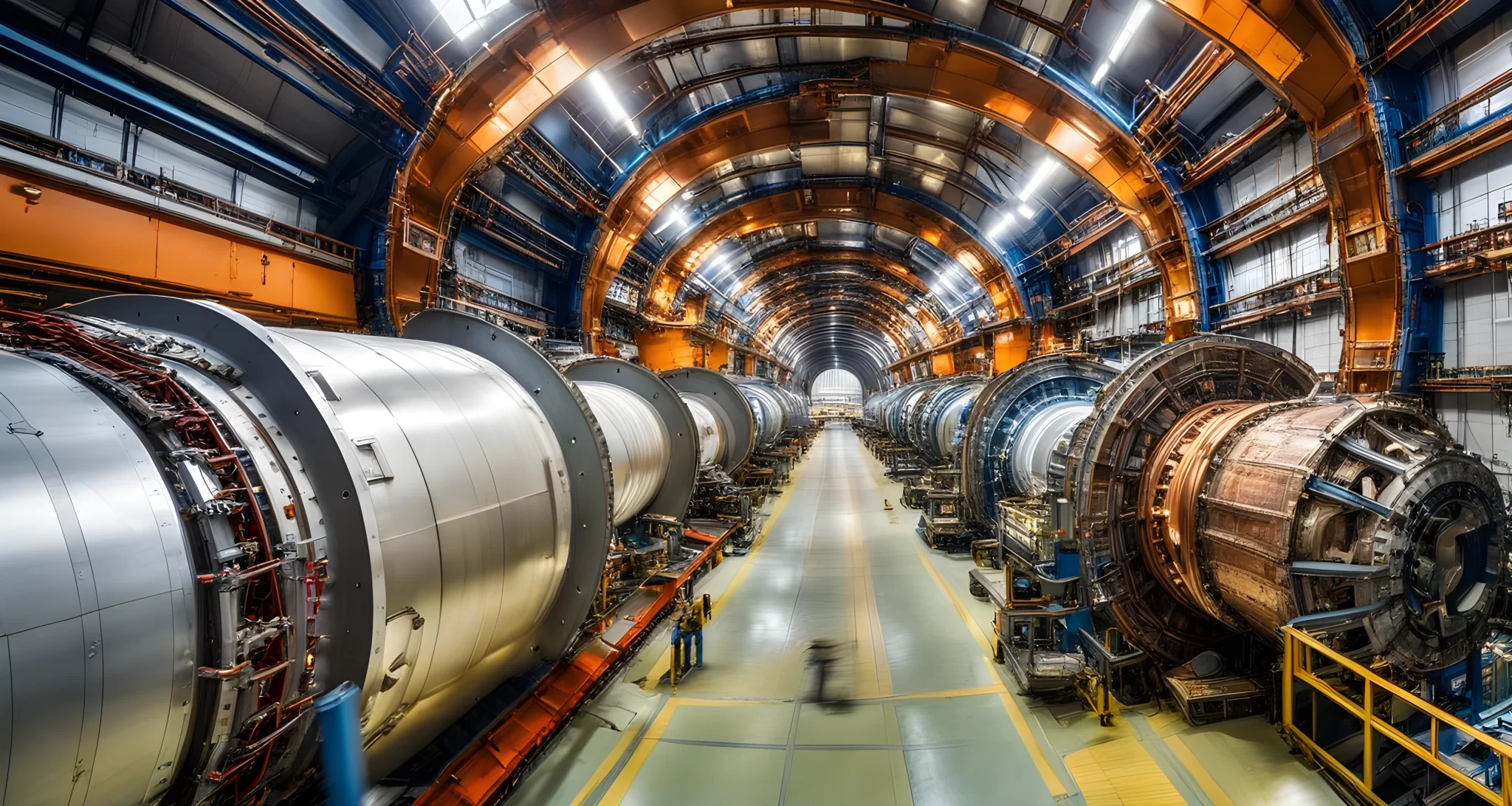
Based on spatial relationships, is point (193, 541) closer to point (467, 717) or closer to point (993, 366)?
point (467, 717)

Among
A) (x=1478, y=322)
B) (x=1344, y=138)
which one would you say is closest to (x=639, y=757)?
(x=1478, y=322)

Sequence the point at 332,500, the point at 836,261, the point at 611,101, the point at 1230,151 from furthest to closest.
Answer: the point at 836,261, the point at 611,101, the point at 1230,151, the point at 332,500

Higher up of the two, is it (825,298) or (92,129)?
(825,298)

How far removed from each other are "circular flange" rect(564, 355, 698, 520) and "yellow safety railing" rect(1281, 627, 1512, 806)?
19.1 ft

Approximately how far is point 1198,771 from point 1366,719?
3.55 feet

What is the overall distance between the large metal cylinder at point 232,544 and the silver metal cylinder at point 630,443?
76.0 inches

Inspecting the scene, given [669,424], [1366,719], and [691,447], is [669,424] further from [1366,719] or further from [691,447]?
[1366,719]

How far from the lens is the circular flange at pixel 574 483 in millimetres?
3377

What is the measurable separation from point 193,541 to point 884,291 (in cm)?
3031

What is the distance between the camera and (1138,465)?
13.9 feet

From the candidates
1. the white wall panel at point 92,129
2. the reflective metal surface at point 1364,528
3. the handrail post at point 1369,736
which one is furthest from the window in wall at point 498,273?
the handrail post at point 1369,736

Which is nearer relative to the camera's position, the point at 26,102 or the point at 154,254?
the point at 26,102

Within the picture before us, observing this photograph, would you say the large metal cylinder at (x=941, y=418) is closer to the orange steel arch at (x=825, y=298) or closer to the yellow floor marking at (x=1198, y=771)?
the yellow floor marking at (x=1198, y=771)

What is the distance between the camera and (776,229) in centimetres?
2211
